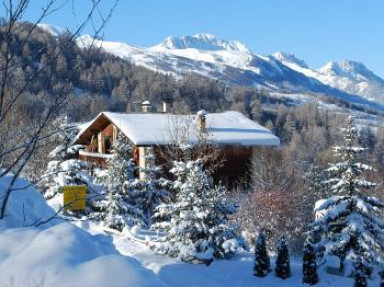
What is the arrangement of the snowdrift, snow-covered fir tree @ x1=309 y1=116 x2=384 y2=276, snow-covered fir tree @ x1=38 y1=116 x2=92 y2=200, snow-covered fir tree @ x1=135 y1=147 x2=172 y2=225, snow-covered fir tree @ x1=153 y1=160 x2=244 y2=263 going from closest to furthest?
1. the snowdrift
2. snow-covered fir tree @ x1=153 y1=160 x2=244 y2=263
3. snow-covered fir tree @ x1=309 y1=116 x2=384 y2=276
4. snow-covered fir tree @ x1=38 y1=116 x2=92 y2=200
5. snow-covered fir tree @ x1=135 y1=147 x2=172 y2=225

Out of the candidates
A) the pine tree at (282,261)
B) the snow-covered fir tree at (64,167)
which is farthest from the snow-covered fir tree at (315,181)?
the pine tree at (282,261)

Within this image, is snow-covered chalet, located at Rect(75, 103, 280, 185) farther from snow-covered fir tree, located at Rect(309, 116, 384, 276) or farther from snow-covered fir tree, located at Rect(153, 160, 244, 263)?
snow-covered fir tree, located at Rect(309, 116, 384, 276)

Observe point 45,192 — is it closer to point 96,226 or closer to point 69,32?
point 96,226

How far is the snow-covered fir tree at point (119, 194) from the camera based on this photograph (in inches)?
752

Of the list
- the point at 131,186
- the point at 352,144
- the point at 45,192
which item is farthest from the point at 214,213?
the point at 45,192

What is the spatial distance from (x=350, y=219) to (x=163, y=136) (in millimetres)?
14438

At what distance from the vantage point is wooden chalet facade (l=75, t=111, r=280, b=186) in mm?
28234

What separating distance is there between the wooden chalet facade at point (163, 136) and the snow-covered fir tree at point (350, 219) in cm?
1236

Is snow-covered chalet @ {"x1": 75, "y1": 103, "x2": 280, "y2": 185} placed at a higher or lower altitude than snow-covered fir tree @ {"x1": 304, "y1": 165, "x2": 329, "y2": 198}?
higher

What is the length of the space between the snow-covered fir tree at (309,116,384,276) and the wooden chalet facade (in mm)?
12360

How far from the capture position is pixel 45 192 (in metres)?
20.8

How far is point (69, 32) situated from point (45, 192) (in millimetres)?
17858

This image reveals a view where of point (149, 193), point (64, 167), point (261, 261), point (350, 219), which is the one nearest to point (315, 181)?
point (149, 193)

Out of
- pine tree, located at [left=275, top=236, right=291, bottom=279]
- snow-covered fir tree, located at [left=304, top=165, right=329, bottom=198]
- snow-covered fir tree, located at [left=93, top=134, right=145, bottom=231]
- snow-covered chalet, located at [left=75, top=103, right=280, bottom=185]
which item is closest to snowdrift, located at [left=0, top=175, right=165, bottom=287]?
pine tree, located at [left=275, top=236, right=291, bottom=279]
